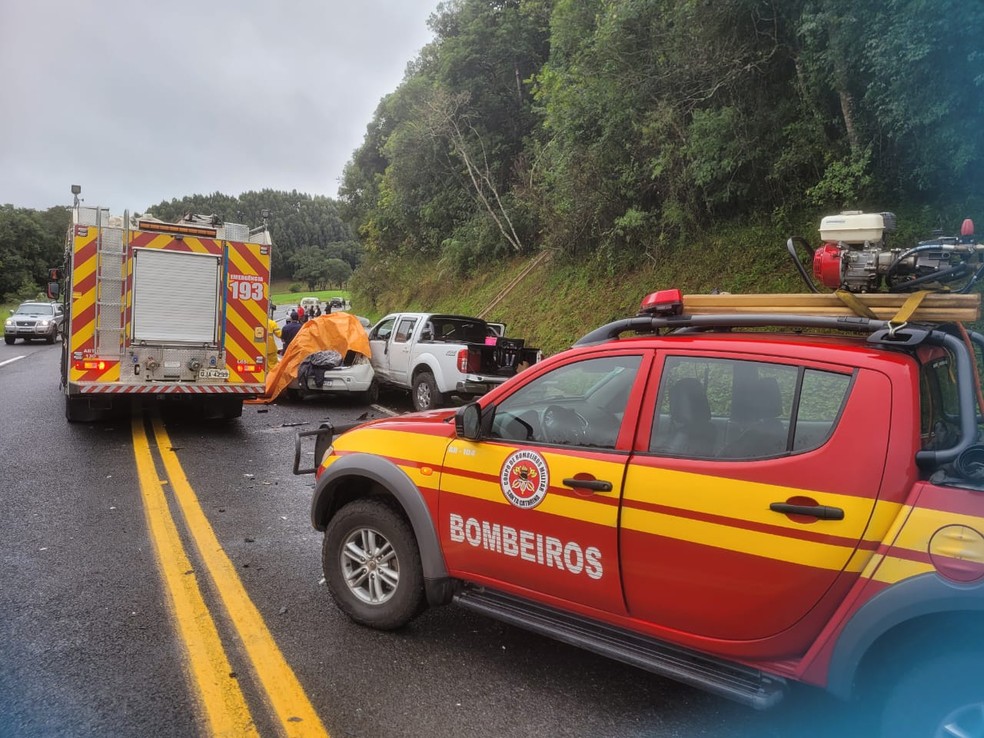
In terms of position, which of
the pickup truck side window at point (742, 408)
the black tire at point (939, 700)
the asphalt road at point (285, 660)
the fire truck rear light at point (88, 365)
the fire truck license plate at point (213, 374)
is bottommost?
the asphalt road at point (285, 660)

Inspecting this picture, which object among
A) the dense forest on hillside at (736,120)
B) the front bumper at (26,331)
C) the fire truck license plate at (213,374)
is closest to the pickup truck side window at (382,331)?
the fire truck license plate at (213,374)

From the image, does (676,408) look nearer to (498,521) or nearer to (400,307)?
(498,521)

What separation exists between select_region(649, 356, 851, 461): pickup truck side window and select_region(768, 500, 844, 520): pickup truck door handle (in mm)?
224

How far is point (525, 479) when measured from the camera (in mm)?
3172

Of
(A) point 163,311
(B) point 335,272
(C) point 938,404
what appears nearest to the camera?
(C) point 938,404

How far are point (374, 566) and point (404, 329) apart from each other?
27.1 feet

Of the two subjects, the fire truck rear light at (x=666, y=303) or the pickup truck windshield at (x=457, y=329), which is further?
the pickup truck windshield at (x=457, y=329)

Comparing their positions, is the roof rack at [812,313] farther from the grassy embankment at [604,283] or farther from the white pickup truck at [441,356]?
the grassy embankment at [604,283]

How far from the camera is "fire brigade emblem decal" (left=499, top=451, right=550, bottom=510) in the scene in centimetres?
312

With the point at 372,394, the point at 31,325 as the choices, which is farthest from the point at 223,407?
the point at 31,325

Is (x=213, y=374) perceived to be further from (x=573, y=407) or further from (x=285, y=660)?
(x=573, y=407)

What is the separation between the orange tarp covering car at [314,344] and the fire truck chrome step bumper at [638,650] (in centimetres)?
895

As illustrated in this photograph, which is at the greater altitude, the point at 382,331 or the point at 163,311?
the point at 163,311

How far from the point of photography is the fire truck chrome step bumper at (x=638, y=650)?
2564mm
